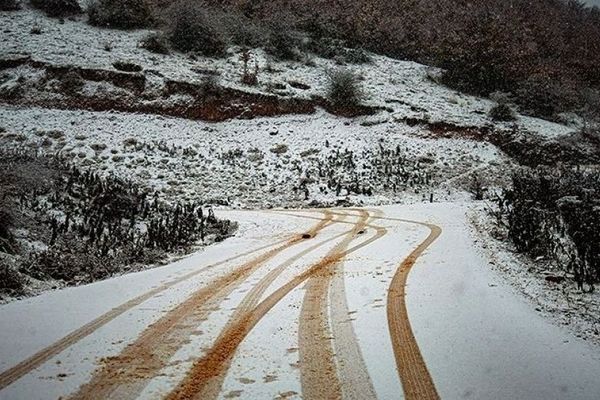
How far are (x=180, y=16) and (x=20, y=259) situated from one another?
2246 cm

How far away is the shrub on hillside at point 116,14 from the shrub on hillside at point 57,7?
120 cm

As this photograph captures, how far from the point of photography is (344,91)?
22.6 meters

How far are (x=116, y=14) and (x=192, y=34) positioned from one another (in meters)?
4.79

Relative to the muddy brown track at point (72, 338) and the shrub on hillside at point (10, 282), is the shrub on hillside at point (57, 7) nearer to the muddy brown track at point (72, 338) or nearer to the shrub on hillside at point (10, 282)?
the shrub on hillside at point (10, 282)

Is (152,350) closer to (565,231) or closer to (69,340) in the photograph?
(69,340)

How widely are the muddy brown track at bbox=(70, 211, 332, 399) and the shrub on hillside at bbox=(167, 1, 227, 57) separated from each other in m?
22.7

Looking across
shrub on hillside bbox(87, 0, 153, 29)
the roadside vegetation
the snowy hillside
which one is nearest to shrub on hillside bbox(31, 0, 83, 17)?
shrub on hillside bbox(87, 0, 153, 29)

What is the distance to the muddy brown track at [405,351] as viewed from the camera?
2457mm

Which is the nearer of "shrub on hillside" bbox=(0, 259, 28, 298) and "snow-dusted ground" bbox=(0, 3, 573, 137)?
"shrub on hillside" bbox=(0, 259, 28, 298)

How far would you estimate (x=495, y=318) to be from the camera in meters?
3.56

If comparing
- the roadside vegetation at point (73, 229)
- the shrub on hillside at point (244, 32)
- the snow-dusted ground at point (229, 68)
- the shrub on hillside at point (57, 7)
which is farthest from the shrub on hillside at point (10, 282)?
the shrub on hillside at point (57, 7)

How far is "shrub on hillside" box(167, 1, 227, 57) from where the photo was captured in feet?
81.1

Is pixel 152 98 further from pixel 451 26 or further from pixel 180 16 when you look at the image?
pixel 451 26

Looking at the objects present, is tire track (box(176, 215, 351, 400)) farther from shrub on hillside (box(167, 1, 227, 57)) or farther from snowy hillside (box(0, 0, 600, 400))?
shrub on hillside (box(167, 1, 227, 57))
